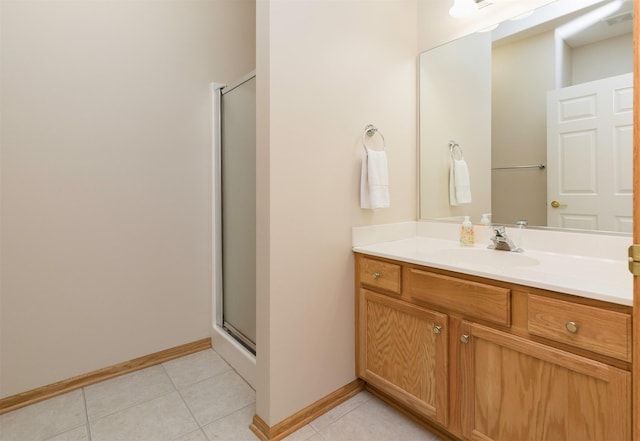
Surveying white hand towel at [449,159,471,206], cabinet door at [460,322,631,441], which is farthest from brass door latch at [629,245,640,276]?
white hand towel at [449,159,471,206]

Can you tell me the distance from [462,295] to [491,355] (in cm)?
23

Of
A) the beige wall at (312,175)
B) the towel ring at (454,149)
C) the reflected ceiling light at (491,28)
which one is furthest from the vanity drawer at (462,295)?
the reflected ceiling light at (491,28)

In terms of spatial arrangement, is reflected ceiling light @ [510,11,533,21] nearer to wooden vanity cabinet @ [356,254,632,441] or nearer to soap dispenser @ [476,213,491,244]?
soap dispenser @ [476,213,491,244]

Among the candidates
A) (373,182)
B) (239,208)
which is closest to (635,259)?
(373,182)

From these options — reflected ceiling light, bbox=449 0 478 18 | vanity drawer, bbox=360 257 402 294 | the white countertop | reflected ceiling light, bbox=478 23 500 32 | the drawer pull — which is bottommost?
the drawer pull

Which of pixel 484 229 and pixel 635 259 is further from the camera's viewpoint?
pixel 484 229

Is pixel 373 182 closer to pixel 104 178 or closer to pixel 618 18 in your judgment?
pixel 618 18

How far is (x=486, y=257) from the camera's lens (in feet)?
5.32

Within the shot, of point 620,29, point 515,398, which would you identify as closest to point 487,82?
point 620,29

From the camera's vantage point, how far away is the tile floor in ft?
4.89

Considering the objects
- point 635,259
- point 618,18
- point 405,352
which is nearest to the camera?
point 635,259

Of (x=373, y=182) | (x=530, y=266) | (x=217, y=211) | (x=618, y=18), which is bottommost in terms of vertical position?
(x=530, y=266)

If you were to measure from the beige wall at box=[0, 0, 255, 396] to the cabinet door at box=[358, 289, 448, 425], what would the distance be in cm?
123

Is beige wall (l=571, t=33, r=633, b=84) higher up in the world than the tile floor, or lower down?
higher up
